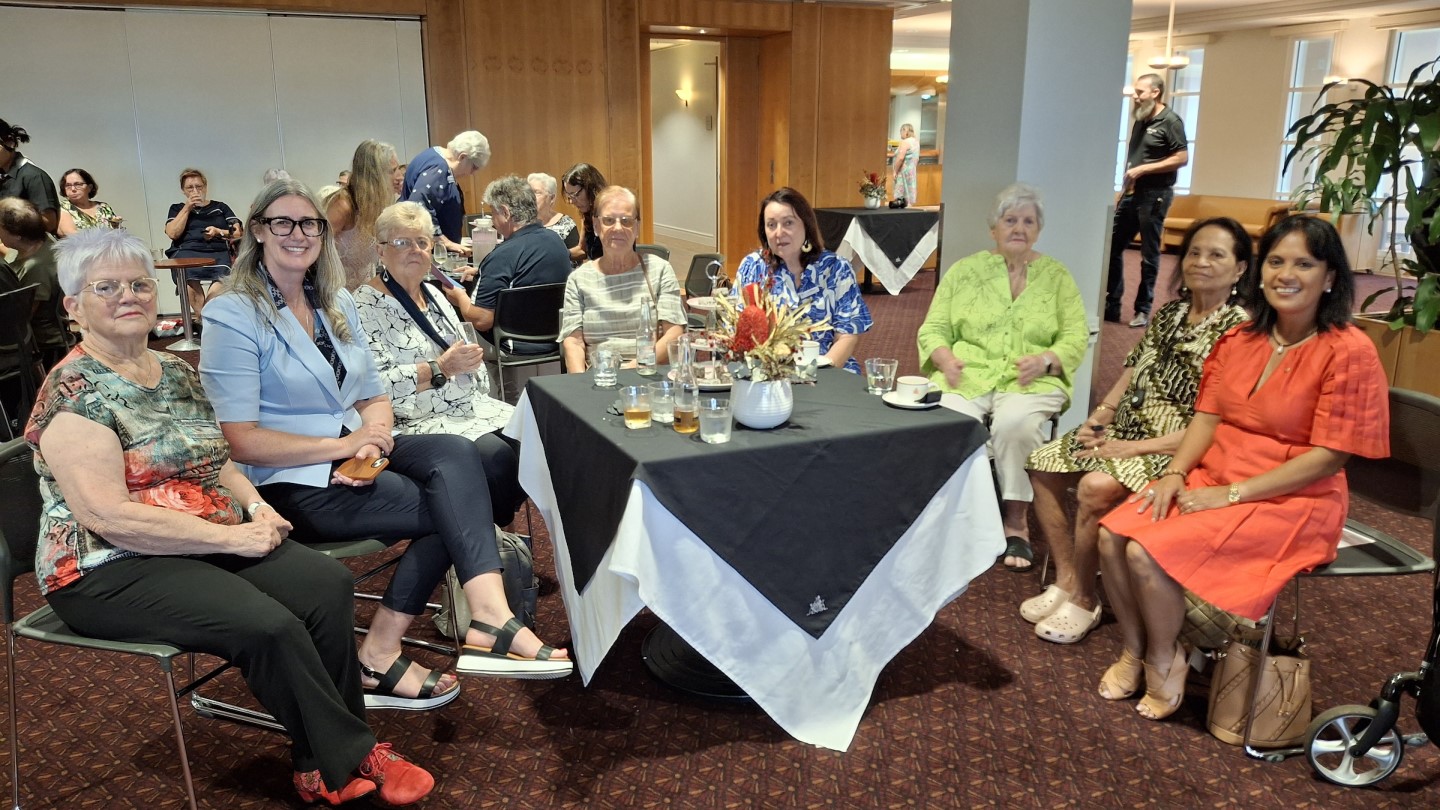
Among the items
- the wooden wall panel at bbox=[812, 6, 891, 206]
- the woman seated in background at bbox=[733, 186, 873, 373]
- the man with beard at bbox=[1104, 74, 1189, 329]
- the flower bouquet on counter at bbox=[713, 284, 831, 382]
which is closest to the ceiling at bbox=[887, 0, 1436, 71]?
the wooden wall panel at bbox=[812, 6, 891, 206]

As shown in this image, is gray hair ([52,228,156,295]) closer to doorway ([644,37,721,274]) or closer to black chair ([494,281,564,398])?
black chair ([494,281,564,398])

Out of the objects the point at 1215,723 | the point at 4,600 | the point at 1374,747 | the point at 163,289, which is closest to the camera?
the point at 4,600

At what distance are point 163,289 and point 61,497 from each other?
696 centimetres

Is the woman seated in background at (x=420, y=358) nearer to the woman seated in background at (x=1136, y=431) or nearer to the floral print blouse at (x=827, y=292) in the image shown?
the floral print blouse at (x=827, y=292)

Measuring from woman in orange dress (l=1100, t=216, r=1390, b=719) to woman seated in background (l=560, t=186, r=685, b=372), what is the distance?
180 cm

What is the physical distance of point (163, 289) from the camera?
26.7ft

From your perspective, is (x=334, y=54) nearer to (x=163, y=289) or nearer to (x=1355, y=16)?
(x=163, y=289)

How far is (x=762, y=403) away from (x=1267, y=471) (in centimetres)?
125

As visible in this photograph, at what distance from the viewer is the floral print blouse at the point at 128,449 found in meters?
1.99

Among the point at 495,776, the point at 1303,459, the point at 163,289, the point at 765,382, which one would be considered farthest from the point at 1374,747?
the point at 163,289

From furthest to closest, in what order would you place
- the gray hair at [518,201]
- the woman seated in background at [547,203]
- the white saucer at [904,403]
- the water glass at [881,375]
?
the woman seated in background at [547,203], the gray hair at [518,201], the water glass at [881,375], the white saucer at [904,403]

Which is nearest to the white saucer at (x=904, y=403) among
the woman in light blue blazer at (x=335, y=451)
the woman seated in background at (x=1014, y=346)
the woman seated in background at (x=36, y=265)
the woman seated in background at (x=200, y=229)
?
the woman seated in background at (x=1014, y=346)

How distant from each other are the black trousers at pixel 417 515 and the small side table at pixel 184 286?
168 inches

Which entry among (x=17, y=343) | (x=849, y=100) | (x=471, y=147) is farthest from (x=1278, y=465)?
(x=849, y=100)
